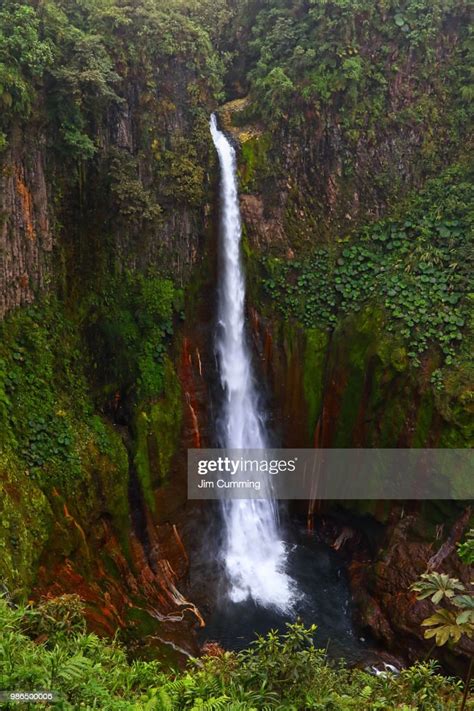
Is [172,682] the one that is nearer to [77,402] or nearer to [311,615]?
[77,402]

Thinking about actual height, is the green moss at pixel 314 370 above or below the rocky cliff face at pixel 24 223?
below

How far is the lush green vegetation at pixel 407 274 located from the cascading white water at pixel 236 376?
1.06 m

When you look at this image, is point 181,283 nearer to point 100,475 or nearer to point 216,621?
point 100,475

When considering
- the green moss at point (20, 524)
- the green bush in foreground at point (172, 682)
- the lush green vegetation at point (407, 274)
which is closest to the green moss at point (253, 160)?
the lush green vegetation at point (407, 274)

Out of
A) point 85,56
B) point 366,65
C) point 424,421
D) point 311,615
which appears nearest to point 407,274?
point 424,421

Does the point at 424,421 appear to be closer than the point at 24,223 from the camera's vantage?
No

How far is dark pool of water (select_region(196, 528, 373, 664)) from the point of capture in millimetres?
10852

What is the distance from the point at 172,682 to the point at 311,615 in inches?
270

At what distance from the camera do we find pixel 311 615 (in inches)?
456

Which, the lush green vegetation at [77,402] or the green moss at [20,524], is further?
the lush green vegetation at [77,402]

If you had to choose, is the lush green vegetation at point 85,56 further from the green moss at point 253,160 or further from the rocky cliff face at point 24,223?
the green moss at point 253,160

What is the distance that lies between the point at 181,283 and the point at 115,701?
993 cm

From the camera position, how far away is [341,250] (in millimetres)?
13961

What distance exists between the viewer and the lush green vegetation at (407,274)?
40.3 ft
